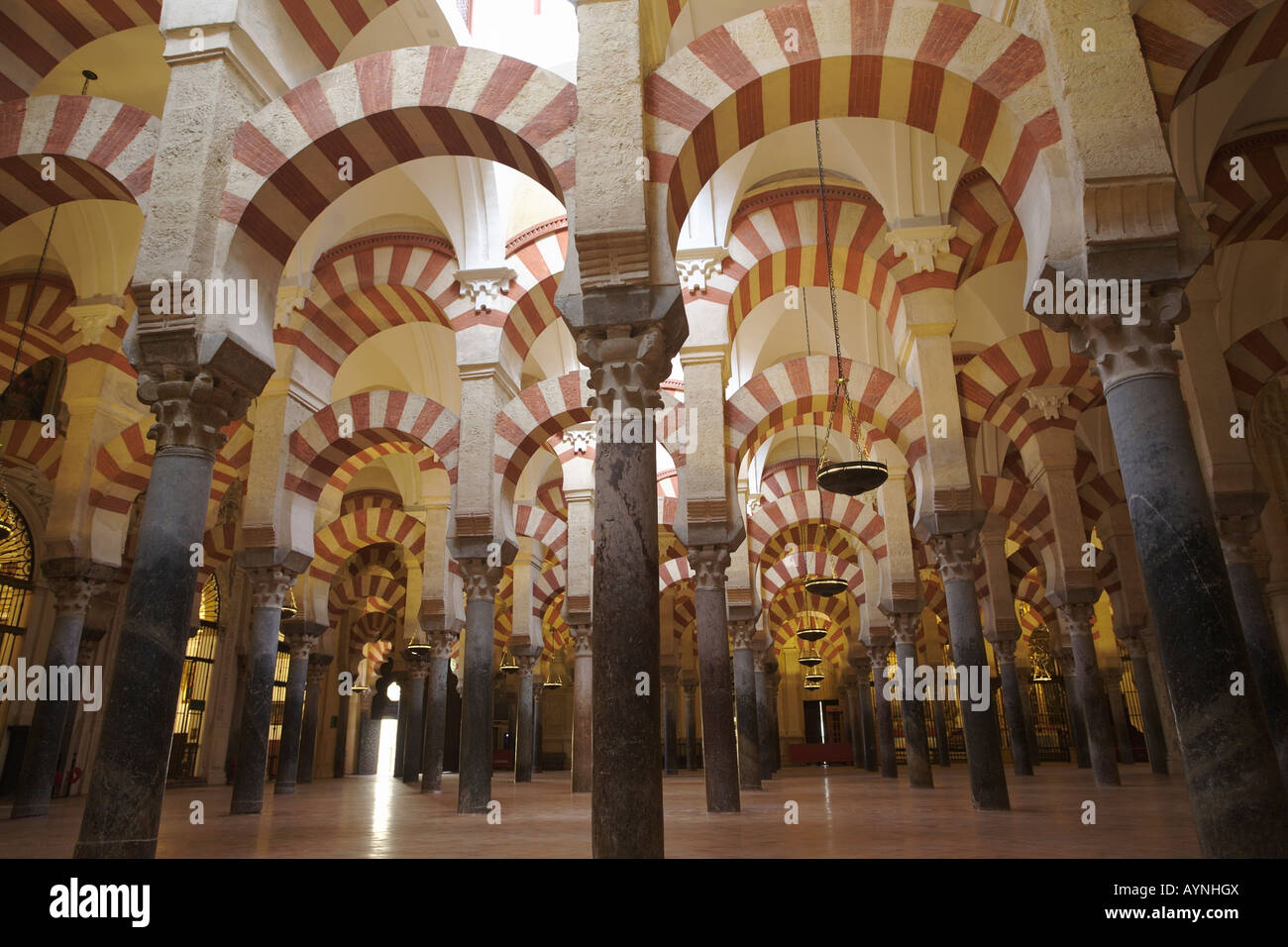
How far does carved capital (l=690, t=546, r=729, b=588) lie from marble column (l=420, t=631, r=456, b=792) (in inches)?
158

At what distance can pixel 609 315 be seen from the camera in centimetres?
414

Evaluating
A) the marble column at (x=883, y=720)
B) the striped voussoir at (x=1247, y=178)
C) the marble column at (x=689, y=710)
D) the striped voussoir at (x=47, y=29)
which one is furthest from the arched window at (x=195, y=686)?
the striped voussoir at (x=1247, y=178)

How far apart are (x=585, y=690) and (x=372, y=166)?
26.5ft

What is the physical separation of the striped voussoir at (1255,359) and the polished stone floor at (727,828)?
13.9ft

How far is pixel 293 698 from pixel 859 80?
9940 millimetres

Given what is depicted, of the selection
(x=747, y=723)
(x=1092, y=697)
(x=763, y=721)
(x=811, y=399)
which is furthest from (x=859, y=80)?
(x=763, y=721)

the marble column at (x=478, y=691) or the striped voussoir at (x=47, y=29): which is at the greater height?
the striped voussoir at (x=47, y=29)

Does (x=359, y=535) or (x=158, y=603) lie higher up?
(x=359, y=535)

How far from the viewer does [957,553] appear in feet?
24.0

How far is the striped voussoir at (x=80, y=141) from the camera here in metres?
4.95

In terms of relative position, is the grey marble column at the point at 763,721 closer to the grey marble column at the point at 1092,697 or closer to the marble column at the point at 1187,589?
the grey marble column at the point at 1092,697

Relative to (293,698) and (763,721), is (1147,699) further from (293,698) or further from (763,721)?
(293,698)

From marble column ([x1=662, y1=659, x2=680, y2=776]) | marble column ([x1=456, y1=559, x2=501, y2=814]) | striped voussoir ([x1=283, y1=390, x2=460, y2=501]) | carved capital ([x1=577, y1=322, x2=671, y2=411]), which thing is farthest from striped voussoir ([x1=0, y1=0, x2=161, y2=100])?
marble column ([x1=662, y1=659, x2=680, y2=776])

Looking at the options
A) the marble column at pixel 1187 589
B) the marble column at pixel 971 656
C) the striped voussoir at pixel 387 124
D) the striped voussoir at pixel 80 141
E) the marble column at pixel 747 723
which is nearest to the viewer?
the marble column at pixel 1187 589
